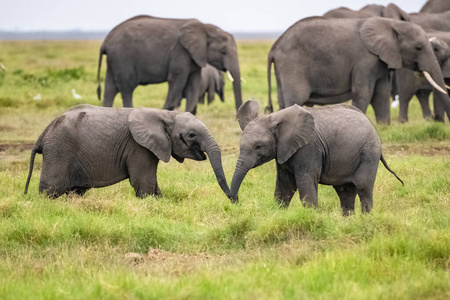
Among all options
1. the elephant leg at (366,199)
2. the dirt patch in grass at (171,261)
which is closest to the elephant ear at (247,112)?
the elephant leg at (366,199)

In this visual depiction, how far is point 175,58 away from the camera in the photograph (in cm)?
1379

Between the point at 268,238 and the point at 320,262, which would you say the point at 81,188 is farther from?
the point at 320,262

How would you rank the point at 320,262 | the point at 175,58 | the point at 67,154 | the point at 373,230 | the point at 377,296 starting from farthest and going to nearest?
the point at 175,58 < the point at 67,154 < the point at 373,230 < the point at 320,262 < the point at 377,296

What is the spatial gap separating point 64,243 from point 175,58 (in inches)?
315

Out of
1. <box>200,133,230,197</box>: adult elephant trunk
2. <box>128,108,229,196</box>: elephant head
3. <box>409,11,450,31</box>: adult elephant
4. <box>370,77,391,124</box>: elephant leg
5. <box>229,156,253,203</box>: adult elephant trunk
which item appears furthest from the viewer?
<box>409,11,450,31</box>: adult elephant

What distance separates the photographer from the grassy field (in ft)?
15.9

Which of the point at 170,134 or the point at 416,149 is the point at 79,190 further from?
the point at 416,149

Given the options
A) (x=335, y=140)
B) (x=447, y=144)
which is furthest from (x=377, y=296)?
(x=447, y=144)

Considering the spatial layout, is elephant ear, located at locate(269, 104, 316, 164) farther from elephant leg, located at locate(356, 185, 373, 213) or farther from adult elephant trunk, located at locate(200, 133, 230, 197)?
elephant leg, located at locate(356, 185, 373, 213)

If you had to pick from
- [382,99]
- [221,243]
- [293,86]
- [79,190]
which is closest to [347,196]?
[221,243]

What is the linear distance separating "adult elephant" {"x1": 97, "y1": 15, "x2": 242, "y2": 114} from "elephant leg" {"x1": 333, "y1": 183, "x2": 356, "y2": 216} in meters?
6.49

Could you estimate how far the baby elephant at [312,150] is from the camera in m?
6.70

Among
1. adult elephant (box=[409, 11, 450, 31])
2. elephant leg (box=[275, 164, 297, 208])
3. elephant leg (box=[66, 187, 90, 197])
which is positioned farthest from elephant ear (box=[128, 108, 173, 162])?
adult elephant (box=[409, 11, 450, 31])

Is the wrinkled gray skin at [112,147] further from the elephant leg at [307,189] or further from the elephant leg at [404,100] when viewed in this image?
the elephant leg at [404,100]
